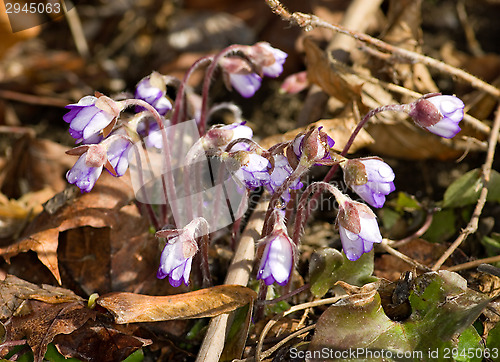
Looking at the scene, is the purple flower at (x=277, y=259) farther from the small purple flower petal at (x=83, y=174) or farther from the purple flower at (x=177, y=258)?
the small purple flower petal at (x=83, y=174)

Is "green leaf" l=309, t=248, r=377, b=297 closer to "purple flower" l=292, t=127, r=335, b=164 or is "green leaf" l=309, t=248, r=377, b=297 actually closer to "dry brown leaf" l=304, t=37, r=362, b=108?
"purple flower" l=292, t=127, r=335, b=164

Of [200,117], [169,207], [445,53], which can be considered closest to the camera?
[169,207]

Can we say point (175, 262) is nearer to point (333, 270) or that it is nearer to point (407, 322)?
point (333, 270)

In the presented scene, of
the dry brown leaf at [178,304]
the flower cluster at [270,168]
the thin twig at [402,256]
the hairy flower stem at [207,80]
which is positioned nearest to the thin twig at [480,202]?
the thin twig at [402,256]

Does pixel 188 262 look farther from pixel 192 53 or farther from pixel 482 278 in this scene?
pixel 192 53

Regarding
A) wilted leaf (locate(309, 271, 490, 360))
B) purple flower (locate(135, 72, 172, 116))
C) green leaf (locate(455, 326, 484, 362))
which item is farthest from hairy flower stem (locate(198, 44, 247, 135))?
green leaf (locate(455, 326, 484, 362))

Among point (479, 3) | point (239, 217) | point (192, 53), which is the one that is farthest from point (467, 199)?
point (192, 53)

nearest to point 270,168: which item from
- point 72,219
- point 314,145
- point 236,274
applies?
point 314,145
